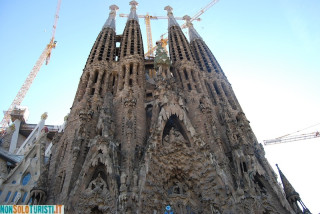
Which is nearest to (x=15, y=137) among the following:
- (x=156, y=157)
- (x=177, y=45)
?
(x=177, y=45)

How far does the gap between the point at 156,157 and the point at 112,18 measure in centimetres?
2479

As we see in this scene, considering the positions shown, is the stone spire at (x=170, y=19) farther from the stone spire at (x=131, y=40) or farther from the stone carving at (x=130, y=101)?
the stone carving at (x=130, y=101)

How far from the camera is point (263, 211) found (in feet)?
48.0

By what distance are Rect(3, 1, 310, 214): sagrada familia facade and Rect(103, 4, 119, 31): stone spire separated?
10.0 m

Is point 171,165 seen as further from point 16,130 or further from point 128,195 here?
point 16,130

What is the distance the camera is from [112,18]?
34.7 metres

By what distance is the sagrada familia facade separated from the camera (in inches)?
529

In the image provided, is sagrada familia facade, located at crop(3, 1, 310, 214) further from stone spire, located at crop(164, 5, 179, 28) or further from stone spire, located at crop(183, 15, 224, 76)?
stone spire, located at crop(164, 5, 179, 28)

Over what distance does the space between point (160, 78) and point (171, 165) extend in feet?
26.0

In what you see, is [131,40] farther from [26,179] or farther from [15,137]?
[15,137]

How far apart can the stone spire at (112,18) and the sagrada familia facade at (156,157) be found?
10.0 m

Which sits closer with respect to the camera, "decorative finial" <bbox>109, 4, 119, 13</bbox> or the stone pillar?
the stone pillar

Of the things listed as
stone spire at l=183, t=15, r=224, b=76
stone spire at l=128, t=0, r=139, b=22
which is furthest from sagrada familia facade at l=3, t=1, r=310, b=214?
stone spire at l=128, t=0, r=139, b=22

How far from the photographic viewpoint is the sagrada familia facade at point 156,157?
44.1 feet
